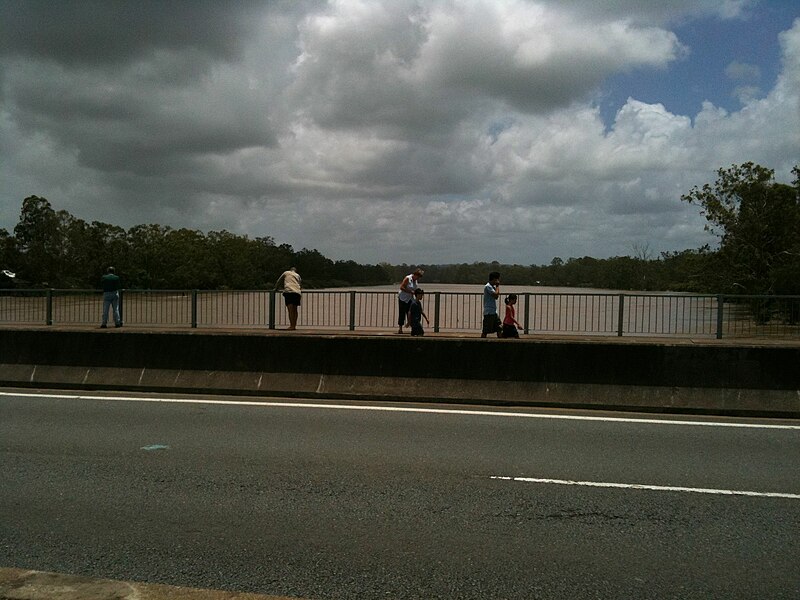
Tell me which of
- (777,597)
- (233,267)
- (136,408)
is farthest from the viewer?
(233,267)

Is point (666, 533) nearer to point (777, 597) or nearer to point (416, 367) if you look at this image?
point (777, 597)

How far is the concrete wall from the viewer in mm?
10734

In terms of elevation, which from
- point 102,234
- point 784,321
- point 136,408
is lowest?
point 136,408

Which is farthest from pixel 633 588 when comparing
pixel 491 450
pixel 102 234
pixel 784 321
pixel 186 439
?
pixel 102 234

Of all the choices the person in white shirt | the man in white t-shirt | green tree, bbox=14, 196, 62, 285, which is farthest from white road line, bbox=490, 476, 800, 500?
green tree, bbox=14, 196, 62, 285

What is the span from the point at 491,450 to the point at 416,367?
3822mm

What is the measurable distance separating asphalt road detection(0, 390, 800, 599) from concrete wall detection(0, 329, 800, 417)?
1091 millimetres

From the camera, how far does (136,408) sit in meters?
10.8

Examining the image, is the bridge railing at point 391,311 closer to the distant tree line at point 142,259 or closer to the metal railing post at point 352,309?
the metal railing post at point 352,309

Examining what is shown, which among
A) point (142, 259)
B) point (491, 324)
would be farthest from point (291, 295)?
point (142, 259)

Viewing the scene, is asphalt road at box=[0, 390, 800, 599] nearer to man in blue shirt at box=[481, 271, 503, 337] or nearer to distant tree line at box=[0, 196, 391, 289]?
man in blue shirt at box=[481, 271, 503, 337]

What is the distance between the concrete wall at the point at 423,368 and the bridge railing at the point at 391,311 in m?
4.72

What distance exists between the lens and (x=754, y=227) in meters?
35.7

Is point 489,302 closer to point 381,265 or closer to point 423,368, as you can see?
point 423,368
